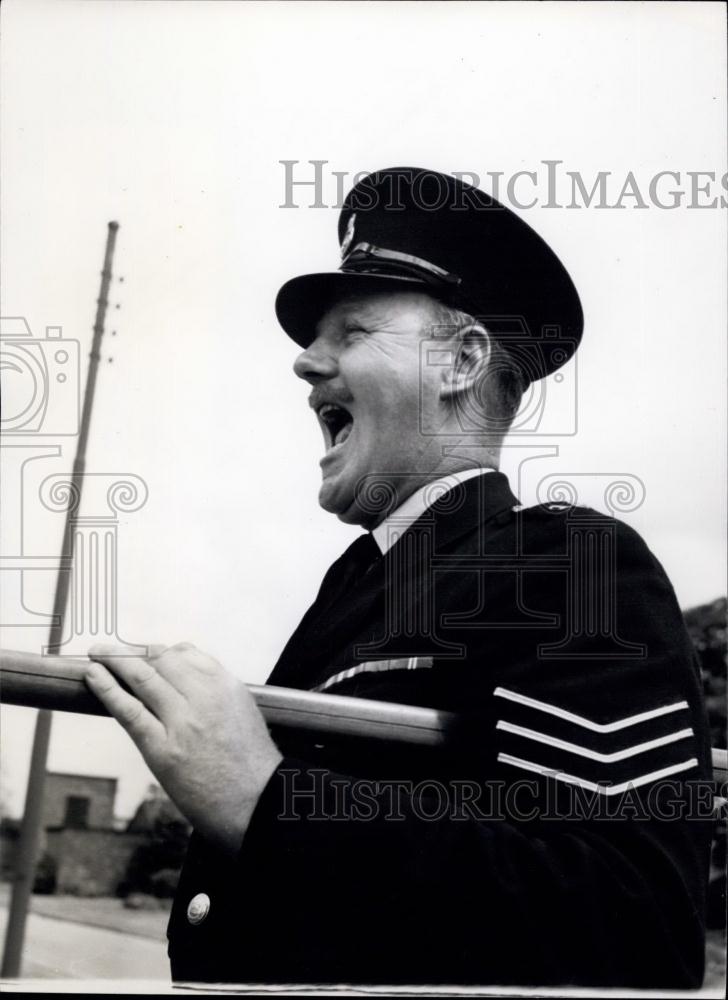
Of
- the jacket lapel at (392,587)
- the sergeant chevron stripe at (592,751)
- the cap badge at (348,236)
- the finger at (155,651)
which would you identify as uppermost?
the cap badge at (348,236)

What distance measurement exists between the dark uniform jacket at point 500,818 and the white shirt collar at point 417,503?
181 millimetres

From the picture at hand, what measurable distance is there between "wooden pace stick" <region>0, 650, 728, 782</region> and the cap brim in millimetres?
837

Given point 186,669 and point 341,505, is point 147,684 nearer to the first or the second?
point 186,669

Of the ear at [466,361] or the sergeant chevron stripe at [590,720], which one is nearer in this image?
the sergeant chevron stripe at [590,720]

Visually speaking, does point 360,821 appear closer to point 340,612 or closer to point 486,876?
point 486,876

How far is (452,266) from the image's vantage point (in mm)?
2721

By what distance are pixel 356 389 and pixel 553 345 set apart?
17.7 inches

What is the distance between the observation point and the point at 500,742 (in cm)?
233

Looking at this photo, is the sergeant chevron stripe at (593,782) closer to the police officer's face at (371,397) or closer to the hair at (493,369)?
the police officer's face at (371,397)

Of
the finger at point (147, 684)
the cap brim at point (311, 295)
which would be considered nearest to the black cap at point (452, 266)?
the cap brim at point (311, 295)

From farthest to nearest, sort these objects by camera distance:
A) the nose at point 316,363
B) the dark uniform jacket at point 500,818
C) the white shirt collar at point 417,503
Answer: the nose at point 316,363
the white shirt collar at point 417,503
the dark uniform jacket at point 500,818

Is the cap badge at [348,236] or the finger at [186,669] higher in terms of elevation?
the cap badge at [348,236]

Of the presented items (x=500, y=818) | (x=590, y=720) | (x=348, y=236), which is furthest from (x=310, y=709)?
(x=348, y=236)

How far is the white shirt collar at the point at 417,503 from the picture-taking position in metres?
2.63
